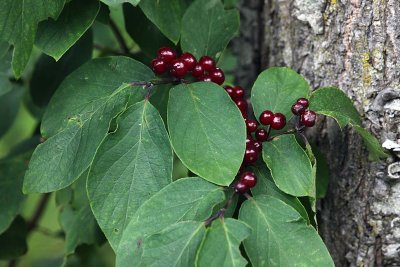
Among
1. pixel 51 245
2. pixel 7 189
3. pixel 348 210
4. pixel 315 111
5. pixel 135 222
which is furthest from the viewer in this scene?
pixel 51 245

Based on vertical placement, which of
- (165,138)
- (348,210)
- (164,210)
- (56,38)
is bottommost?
(348,210)

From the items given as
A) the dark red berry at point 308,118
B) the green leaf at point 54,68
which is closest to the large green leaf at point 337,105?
the dark red berry at point 308,118

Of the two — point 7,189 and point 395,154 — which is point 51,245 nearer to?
point 7,189

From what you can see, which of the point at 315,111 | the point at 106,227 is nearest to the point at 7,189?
the point at 106,227

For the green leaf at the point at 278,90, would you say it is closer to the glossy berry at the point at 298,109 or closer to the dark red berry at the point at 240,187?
the glossy berry at the point at 298,109

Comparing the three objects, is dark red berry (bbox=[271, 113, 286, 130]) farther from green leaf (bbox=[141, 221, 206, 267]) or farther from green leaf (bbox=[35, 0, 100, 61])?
green leaf (bbox=[35, 0, 100, 61])

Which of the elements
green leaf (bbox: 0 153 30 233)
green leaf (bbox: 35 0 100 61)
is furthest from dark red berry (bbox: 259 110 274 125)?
green leaf (bbox: 0 153 30 233)

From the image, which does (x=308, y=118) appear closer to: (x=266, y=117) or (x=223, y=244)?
(x=266, y=117)
